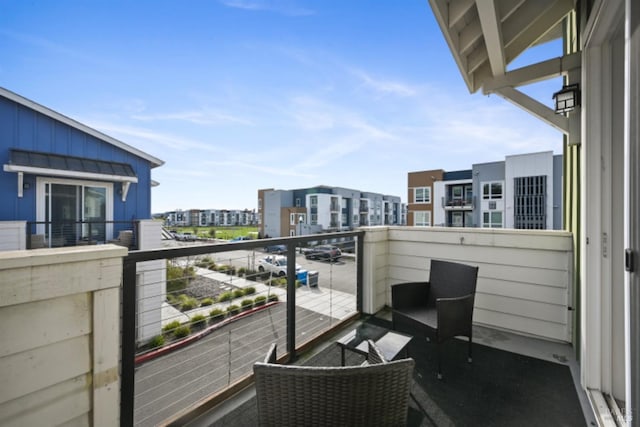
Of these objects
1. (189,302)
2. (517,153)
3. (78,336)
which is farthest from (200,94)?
(517,153)

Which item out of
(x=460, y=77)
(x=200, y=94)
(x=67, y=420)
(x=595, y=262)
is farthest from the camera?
(x=200, y=94)

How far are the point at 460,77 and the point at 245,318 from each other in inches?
251

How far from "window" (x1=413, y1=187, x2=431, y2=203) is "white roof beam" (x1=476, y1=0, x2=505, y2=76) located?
2007cm

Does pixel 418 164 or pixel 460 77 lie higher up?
pixel 418 164

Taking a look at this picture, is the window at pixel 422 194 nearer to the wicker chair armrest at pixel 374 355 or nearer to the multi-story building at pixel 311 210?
the multi-story building at pixel 311 210

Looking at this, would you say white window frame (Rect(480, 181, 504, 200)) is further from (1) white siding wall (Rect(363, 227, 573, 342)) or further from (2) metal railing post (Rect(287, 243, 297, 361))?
(2) metal railing post (Rect(287, 243, 297, 361))

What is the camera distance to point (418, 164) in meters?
21.5

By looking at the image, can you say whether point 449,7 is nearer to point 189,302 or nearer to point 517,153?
point 189,302

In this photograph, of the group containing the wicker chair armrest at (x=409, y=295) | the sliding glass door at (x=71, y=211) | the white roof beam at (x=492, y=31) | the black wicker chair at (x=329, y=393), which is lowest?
the wicker chair armrest at (x=409, y=295)

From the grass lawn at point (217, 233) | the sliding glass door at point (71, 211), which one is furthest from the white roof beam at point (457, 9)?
the grass lawn at point (217, 233)

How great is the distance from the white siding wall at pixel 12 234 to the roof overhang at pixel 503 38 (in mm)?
7570

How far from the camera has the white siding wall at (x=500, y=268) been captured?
266cm

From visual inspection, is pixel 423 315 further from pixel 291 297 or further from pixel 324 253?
pixel 291 297

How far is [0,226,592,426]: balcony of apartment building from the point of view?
953 millimetres
